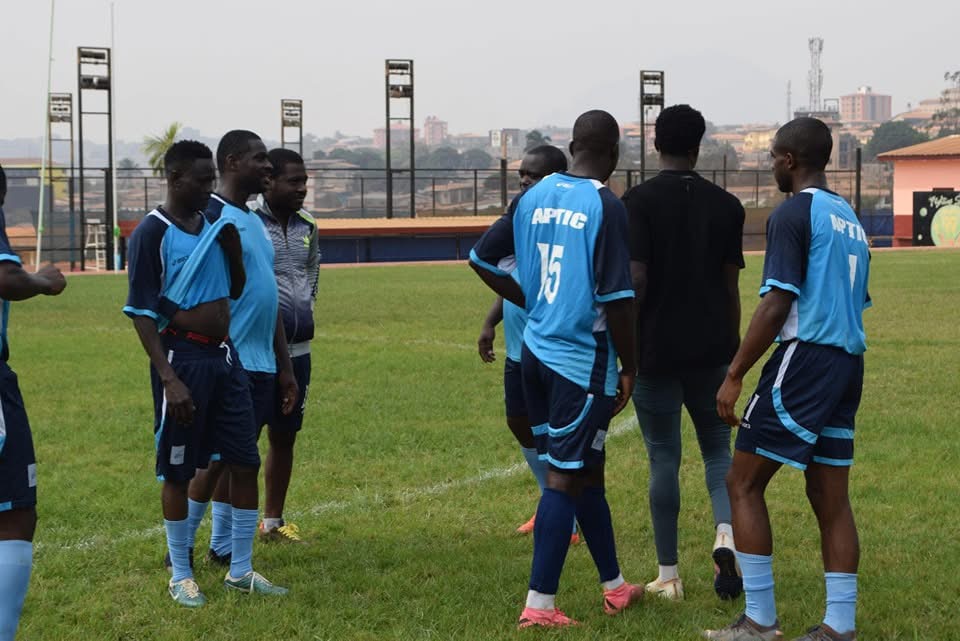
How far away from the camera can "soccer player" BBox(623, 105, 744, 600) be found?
5664 mm

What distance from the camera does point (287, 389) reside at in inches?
258

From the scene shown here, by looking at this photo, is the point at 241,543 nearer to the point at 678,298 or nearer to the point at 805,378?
the point at 678,298

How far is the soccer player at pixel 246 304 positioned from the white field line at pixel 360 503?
788mm

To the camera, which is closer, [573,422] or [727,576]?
[573,422]

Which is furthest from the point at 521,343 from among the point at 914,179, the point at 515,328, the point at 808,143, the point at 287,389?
the point at 914,179

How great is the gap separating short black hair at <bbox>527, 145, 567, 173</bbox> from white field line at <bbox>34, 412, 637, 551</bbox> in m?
2.42

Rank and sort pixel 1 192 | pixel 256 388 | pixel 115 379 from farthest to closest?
pixel 115 379 → pixel 256 388 → pixel 1 192

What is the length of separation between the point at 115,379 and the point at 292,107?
53514 millimetres

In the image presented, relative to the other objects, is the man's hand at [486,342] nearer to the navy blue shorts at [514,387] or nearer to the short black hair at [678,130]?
the navy blue shorts at [514,387]

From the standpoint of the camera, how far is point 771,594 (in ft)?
16.3

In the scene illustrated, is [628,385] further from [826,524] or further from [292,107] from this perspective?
[292,107]

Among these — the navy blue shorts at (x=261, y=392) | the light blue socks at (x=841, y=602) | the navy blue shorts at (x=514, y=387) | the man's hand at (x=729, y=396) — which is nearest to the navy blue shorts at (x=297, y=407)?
the navy blue shorts at (x=261, y=392)

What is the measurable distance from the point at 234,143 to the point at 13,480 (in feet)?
7.55

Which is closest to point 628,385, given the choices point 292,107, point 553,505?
point 553,505
